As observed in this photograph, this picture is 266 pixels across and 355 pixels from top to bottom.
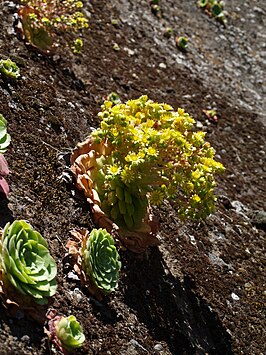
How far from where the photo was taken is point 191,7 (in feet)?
24.0

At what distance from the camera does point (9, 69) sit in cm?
395

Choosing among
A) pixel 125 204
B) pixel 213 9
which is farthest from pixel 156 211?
pixel 213 9

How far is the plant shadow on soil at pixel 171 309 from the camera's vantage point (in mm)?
3334

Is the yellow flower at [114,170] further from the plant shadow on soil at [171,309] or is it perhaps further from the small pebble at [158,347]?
the small pebble at [158,347]

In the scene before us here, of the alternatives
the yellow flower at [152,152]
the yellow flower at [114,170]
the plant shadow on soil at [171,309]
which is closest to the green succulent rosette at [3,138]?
the yellow flower at [114,170]

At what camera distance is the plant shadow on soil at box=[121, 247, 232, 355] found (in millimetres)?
3334

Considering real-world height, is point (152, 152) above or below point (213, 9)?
above

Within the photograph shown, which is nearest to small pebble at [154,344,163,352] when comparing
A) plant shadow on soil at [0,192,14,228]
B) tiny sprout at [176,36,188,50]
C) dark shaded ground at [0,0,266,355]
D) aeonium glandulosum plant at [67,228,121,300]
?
dark shaded ground at [0,0,266,355]

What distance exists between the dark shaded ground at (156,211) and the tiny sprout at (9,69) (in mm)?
70

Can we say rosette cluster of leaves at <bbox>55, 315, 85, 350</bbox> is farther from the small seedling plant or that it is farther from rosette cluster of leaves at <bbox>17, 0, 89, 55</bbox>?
rosette cluster of leaves at <bbox>17, 0, 89, 55</bbox>

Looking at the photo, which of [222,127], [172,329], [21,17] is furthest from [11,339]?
[222,127]

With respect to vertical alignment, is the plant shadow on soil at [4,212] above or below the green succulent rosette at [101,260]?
above

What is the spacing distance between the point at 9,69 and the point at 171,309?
1.77 metres

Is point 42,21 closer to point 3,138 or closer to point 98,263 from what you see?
point 3,138
